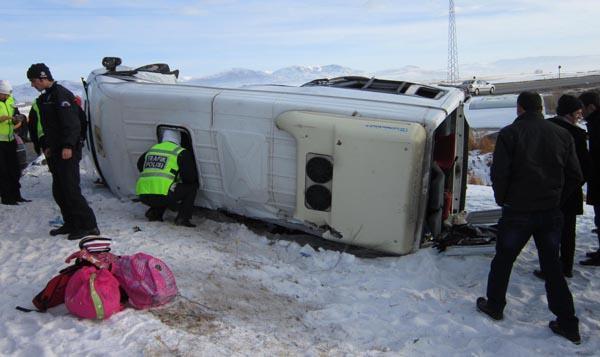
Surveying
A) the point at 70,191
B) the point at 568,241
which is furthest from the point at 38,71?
the point at 568,241

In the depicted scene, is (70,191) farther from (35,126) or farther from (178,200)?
(178,200)

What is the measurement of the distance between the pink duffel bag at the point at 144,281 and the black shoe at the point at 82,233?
1477 millimetres

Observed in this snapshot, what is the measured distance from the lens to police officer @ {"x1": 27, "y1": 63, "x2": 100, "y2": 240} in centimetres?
480

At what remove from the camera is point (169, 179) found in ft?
17.5

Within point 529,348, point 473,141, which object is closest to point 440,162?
point 529,348

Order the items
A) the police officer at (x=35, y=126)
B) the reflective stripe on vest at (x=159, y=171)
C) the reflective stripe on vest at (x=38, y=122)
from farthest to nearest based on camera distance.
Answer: the reflective stripe on vest at (x=159, y=171) < the police officer at (x=35, y=126) < the reflective stripe on vest at (x=38, y=122)

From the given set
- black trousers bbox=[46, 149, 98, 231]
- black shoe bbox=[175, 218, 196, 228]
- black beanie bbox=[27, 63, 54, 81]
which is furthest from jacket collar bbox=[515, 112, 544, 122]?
black beanie bbox=[27, 63, 54, 81]

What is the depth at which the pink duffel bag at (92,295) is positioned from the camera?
3271 mm

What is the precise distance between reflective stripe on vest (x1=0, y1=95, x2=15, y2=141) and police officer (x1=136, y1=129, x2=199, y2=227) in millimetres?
2146

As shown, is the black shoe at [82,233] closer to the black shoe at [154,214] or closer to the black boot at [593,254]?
the black shoe at [154,214]

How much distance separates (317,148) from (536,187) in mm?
2055

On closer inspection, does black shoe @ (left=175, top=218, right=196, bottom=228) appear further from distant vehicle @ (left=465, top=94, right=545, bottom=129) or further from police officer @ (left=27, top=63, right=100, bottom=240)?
distant vehicle @ (left=465, top=94, right=545, bottom=129)

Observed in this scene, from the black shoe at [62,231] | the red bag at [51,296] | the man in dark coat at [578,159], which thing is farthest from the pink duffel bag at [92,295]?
the man in dark coat at [578,159]

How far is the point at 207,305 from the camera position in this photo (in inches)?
149
